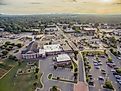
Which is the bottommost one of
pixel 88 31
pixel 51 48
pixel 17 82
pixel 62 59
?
pixel 17 82

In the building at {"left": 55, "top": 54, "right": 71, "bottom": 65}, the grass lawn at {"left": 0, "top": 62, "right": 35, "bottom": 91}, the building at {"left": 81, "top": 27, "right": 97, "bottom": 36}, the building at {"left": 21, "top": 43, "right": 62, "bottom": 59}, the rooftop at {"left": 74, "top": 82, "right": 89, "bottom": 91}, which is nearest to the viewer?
the rooftop at {"left": 74, "top": 82, "right": 89, "bottom": 91}

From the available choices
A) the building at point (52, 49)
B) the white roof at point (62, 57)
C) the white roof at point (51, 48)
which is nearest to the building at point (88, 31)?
the building at point (52, 49)

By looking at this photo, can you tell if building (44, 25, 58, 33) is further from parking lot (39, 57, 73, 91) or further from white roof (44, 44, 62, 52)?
parking lot (39, 57, 73, 91)

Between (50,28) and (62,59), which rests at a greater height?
(50,28)

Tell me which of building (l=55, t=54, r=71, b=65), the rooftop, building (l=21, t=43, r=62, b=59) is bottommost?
the rooftop

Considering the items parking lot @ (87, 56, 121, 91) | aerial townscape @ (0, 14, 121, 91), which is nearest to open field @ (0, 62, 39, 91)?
aerial townscape @ (0, 14, 121, 91)

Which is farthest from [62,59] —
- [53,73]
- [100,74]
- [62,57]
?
[100,74]

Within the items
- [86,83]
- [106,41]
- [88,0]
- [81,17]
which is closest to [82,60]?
[86,83]

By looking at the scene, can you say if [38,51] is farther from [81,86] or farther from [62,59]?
[81,86]
